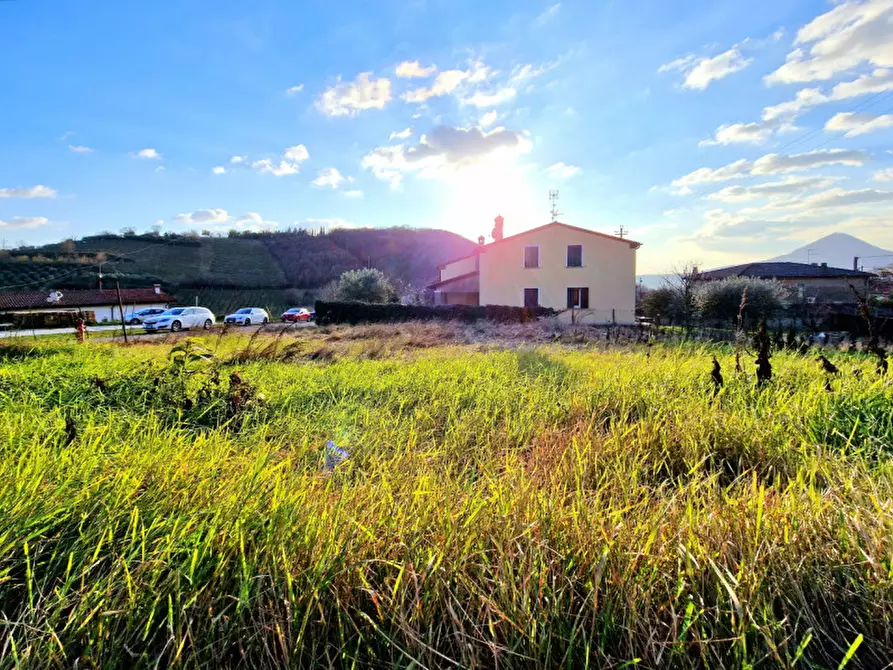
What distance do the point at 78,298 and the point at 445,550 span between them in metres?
48.2

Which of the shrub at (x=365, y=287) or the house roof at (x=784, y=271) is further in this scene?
the house roof at (x=784, y=271)

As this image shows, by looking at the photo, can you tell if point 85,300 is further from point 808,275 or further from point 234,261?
point 808,275

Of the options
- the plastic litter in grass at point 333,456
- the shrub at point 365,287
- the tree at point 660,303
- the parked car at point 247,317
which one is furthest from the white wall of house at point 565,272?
the plastic litter in grass at point 333,456

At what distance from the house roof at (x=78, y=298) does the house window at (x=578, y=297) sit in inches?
1403

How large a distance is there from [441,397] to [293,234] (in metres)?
87.4

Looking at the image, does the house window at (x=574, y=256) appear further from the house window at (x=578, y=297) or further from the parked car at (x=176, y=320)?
the parked car at (x=176, y=320)

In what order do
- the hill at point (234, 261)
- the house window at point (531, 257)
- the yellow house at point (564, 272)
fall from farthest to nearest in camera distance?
the hill at point (234, 261) < the house window at point (531, 257) < the yellow house at point (564, 272)

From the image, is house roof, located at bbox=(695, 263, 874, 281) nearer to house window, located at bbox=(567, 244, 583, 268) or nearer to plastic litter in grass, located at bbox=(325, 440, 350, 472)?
house window, located at bbox=(567, 244, 583, 268)

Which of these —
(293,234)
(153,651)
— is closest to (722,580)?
(153,651)

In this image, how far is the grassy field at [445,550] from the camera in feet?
4.06

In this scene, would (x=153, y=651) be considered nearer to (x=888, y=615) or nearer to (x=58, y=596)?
(x=58, y=596)

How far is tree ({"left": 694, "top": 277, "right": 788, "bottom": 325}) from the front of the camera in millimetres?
19031

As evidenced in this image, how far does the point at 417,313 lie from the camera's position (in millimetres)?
20922

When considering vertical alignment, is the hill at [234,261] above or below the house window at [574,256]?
above
